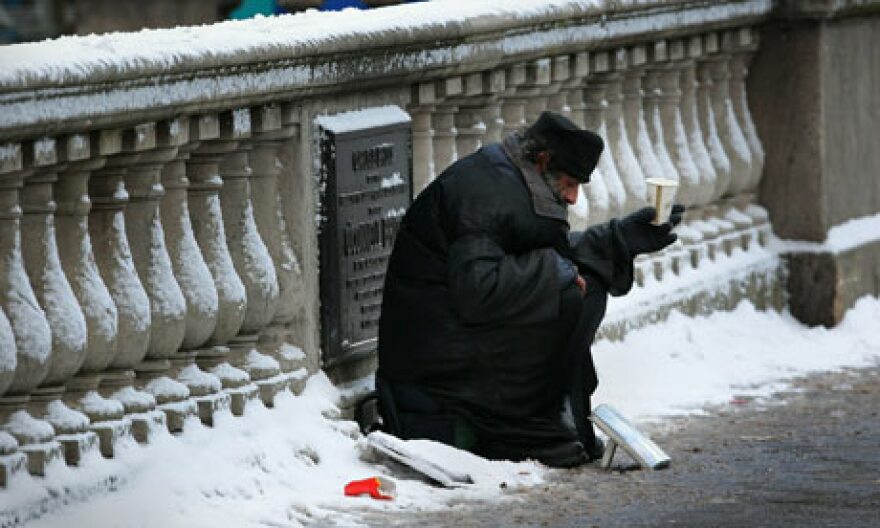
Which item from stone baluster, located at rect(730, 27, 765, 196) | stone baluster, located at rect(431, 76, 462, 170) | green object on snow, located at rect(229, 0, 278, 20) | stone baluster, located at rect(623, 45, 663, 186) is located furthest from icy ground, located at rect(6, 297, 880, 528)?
green object on snow, located at rect(229, 0, 278, 20)

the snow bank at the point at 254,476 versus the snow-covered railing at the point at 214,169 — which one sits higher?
the snow-covered railing at the point at 214,169

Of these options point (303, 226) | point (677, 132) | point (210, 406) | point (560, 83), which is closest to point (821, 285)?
point (677, 132)

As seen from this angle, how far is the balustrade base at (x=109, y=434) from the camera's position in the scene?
30.6 ft

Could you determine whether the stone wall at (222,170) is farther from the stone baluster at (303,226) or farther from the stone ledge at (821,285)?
the stone ledge at (821,285)

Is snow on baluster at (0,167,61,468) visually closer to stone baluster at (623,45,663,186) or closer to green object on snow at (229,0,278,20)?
stone baluster at (623,45,663,186)

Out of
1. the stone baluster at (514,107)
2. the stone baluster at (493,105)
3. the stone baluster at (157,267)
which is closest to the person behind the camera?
the stone baluster at (157,267)

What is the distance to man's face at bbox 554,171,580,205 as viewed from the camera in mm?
10727

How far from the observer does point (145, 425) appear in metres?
9.53

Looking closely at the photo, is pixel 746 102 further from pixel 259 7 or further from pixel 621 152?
pixel 259 7

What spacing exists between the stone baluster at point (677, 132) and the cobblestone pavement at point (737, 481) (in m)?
1.44

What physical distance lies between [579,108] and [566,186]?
2.07m

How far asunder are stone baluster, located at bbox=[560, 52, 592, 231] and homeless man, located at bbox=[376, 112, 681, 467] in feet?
5.42

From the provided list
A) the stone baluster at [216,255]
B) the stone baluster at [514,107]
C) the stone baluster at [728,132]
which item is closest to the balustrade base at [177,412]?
the stone baluster at [216,255]

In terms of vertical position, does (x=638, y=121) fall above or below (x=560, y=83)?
below
